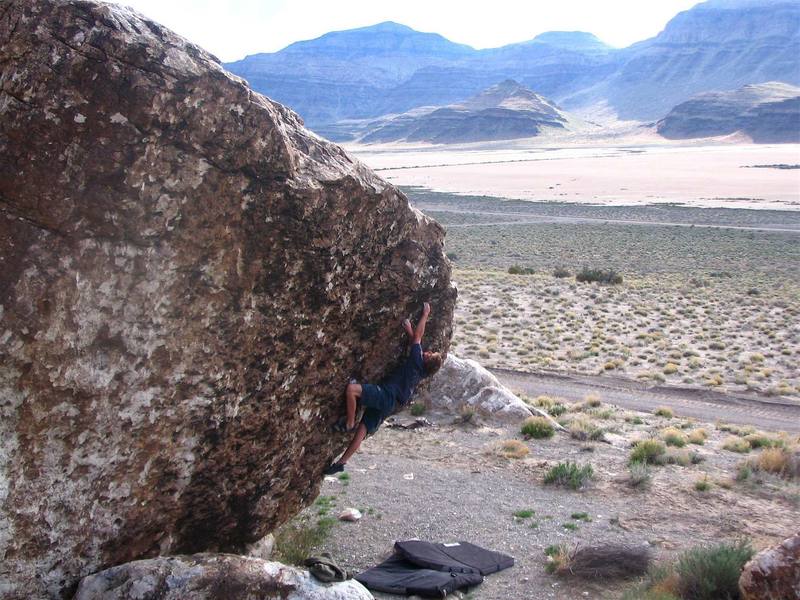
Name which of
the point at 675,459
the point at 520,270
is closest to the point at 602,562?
the point at 675,459

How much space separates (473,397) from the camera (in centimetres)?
1412

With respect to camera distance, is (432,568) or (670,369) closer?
(432,568)

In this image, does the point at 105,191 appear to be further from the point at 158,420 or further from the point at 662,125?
the point at 662,125

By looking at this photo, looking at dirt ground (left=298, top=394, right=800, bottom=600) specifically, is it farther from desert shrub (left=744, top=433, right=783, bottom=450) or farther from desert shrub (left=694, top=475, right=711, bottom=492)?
desert shrub (left=744, top=433, right=783, bottom=450)

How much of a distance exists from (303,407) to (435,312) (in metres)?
1.98

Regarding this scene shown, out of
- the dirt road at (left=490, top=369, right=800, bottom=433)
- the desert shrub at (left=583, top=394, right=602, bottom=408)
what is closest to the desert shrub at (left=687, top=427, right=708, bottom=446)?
the dirt road at (left=490, top=369, right=800, bottom=433)

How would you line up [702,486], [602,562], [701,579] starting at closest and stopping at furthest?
[701,579] < [602,562] < [702,486]

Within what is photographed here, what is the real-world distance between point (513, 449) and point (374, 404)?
4.91 m

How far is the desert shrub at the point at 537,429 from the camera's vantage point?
42.3 feet

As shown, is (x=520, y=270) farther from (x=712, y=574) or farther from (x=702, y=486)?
(x=712, y=574)

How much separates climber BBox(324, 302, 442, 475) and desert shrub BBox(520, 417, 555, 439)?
5.40 m

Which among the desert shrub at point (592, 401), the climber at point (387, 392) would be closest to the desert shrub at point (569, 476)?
the climber at point (387, 392)

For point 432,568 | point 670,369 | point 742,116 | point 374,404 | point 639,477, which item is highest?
point 742,116

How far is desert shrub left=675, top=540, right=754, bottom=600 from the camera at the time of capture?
6.52m
